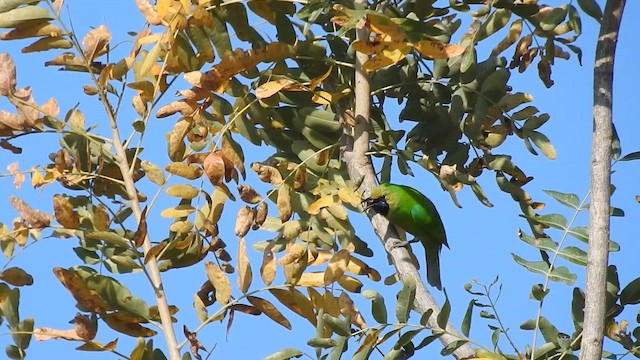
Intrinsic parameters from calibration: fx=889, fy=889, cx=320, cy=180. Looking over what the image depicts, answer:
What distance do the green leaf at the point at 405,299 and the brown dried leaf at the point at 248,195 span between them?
1.19ft

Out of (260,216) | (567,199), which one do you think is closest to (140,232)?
(260,216)

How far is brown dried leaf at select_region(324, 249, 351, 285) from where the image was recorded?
1778 millimetres

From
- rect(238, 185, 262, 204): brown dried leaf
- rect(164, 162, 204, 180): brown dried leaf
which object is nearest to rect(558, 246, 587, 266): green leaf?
rect(238, 185, 262, 204): brown dried leaf

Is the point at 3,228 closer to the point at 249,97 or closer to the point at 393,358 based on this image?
Result: the point at 249,97

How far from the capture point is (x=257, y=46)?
1995 millimetres

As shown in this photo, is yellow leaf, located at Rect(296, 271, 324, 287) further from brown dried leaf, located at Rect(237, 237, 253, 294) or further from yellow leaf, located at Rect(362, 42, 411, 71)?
yellow leaf, located at Rect(362, 42, 411, 71)

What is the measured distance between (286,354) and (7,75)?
0.80 meters

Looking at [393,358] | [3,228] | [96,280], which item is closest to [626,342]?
[393,358]

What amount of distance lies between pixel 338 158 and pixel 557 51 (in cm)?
→ 64

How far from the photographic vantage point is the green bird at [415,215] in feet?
7.26

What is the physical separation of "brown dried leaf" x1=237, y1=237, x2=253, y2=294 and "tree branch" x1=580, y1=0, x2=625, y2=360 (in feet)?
2.11

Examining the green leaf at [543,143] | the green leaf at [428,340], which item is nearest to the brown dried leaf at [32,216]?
the green leaf at [428,340]

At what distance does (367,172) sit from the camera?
2043mm

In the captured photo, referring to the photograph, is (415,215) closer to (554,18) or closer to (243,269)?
(554,18)
